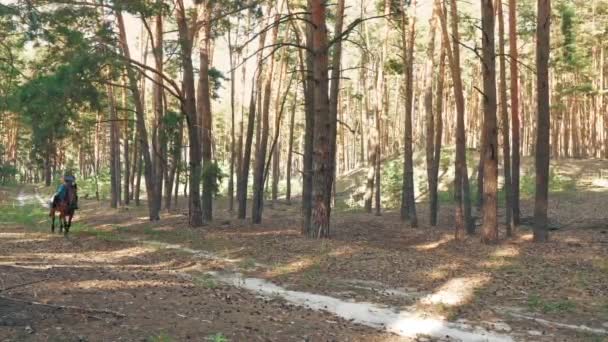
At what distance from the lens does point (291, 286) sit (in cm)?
1125

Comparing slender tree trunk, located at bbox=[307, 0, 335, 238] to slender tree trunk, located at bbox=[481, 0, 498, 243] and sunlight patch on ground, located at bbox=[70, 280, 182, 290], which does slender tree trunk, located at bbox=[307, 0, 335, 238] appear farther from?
sunlight patch on ground, located at bbox=[70, 280, 182, 290]

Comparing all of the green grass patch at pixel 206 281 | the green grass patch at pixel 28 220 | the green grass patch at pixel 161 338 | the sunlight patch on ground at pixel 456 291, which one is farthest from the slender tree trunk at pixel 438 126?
the green grass patch at pixel 161 338

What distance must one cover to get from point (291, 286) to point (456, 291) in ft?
10.8

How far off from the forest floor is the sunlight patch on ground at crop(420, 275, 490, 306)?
22 mm

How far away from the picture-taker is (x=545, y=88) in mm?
16516

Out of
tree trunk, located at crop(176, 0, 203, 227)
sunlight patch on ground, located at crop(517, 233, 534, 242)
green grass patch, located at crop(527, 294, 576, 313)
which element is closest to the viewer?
green grass patch, located at crop(527, 294, 576, 313)

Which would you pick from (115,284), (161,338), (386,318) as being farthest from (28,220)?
(161,338)

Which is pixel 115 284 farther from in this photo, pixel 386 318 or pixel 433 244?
pixel 433 244

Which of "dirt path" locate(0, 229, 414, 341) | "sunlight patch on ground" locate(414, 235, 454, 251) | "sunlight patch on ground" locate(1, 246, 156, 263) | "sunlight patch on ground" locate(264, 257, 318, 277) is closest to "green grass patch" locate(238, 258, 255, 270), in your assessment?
"sunlight patch on ground" locate(264, 257, 318, 277)

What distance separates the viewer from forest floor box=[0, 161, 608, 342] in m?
6.91

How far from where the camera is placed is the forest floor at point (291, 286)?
6910 millimetres

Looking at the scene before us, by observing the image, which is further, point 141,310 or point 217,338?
point 141,310

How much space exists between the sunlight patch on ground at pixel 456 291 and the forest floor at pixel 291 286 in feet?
0.07

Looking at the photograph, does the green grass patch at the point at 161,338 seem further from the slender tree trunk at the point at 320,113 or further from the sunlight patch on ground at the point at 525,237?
the sunlight patch on ground at the point at 525,237
